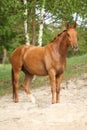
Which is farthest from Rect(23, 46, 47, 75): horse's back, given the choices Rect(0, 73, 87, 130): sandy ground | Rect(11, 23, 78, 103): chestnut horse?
Rect(0, 73, 87, 130): sandy ground

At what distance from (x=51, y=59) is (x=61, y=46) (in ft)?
1.48

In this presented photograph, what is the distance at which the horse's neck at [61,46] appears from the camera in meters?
10.7

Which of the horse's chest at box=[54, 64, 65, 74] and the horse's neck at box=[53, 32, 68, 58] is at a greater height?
the horse's neck at box=[53, 32, 68, 58]

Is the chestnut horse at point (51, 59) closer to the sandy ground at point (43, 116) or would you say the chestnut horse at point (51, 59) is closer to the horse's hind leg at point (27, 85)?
the horse's hind leg at point (27, 85)

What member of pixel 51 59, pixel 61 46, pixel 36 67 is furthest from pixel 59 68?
pixel 36 67

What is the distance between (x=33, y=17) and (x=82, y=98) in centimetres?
441

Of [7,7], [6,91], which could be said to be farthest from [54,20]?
[6,91]

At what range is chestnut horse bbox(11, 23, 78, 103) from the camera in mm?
10534

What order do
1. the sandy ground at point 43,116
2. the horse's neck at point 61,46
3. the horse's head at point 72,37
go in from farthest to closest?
the horse's neck at point 61,46
the horse's head at point 72,37
the sandy ground at point 43,116

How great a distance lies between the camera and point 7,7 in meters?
14.3

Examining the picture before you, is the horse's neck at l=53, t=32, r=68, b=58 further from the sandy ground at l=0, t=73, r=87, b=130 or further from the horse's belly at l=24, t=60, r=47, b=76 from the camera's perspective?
the sandy ground at l=0, t=73, r=87, b=130

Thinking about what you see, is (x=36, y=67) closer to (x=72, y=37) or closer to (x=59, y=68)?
(x=59, y=68)

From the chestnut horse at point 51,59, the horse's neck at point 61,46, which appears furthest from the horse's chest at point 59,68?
the horse's neck at point 61,46

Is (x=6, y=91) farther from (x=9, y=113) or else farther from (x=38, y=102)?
(x=9, y=113)
